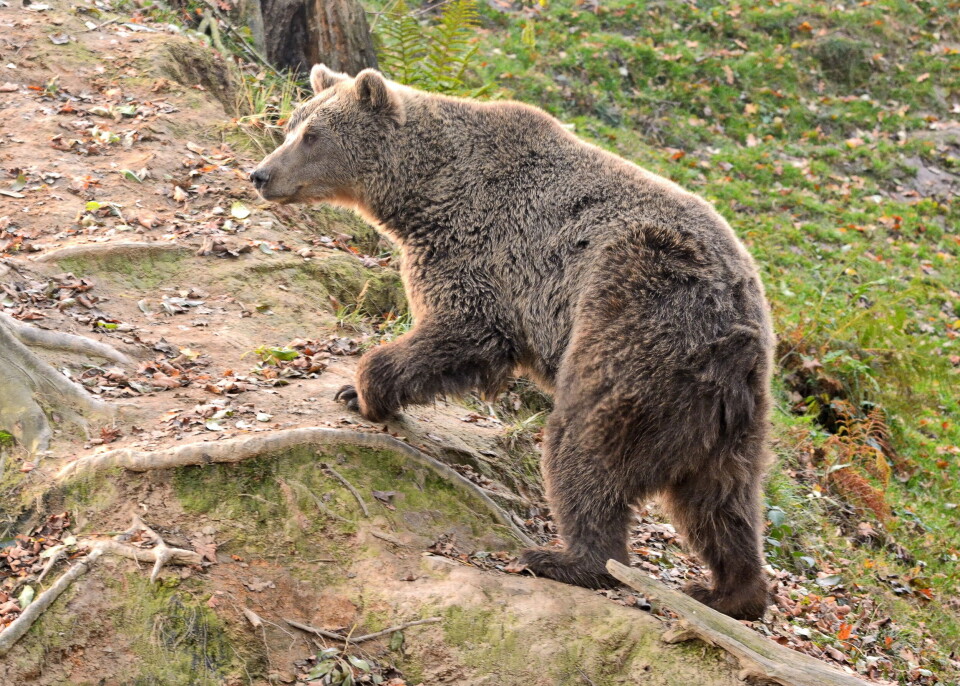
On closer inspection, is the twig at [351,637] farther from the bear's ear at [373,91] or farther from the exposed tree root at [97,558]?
the bear's ear at [373,91]

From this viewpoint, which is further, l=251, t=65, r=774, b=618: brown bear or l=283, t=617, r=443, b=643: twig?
l=251, t=65, r=774, b=618: brown bear

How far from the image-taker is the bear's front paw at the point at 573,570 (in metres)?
5.73

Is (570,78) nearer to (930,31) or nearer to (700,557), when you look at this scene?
(930,31)

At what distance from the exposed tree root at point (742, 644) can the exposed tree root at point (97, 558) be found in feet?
7.86

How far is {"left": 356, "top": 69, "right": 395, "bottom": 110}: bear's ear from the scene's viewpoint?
6879mm

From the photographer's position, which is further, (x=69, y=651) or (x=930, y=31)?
(x=930, y=31)

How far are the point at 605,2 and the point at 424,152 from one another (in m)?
12.1

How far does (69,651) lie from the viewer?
4773 mm

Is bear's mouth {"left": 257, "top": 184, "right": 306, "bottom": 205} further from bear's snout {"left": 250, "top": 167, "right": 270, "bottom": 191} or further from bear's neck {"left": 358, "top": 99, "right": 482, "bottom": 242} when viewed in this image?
bear's neck {"left": 358, "top": 99, "right": 482, "bottom": 242}

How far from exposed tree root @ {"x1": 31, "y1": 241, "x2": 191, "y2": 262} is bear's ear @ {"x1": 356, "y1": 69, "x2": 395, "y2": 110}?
86.5 inches

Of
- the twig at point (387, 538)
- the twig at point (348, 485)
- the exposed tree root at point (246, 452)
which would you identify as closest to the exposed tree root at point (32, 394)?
the exposed tree root at point (246, 452)

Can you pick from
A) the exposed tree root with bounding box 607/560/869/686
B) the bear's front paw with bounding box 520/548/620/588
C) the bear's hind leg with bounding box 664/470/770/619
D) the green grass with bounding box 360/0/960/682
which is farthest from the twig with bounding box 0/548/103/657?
the green grass with bounding box 360/0/960/682

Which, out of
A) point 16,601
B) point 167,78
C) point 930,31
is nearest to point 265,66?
point 167,78

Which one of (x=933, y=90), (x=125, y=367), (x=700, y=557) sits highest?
(x=933, y=90)
